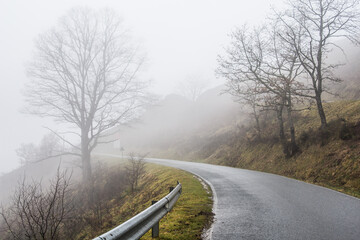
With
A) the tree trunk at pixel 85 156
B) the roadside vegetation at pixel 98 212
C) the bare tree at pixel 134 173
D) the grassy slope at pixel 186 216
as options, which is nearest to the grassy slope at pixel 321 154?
the grassy slope at pixel 186 216

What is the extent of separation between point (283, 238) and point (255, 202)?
341 cm

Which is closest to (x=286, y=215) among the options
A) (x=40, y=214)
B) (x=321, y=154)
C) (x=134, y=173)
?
(x=40, y=214)

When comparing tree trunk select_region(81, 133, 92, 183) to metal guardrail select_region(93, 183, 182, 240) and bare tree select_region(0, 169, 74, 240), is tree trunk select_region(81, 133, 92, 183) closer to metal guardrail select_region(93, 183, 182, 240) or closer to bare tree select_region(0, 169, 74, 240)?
bare tree select_region(0, 169, 74, 240)

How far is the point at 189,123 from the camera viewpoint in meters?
63.2

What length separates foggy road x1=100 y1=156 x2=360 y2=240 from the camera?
16.1 ft

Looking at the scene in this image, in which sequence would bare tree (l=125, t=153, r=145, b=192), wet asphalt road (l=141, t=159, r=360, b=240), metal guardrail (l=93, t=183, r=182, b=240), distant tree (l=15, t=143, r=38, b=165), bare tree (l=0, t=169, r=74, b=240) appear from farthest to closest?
distant tree (l=15, t=143, r=38, b=165) → bare tree (l=125, t=153, r=145, b=192) → bare tree (l=0, t=169, r=74, b=240) → wet asphalt road (l=141, t=159, r=360, b=240) → metal guardrail (l=93, t=183, r=182, b=240)

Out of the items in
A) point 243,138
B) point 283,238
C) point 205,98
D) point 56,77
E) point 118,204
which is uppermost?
point 205,98

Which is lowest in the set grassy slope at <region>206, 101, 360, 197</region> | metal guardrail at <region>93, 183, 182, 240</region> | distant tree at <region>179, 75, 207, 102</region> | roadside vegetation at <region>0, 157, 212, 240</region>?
roadside vegetation at <region>0, 157, 212, 240</region>

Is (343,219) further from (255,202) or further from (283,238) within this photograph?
(255,202)

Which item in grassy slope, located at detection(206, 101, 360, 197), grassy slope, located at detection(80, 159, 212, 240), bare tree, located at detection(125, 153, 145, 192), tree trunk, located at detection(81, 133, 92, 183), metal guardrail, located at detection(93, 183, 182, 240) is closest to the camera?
metal guardrail, located at detection(93, 183, 182, 240)

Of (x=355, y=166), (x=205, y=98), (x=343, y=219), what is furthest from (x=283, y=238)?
(x=205, y=98)

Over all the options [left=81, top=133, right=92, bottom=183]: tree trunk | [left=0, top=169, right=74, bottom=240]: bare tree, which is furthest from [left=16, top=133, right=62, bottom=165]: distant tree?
[left=0, top=169, right=74, bottom=240]: bare tree

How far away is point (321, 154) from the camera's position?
1434cm

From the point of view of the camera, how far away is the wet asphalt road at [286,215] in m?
4.90
